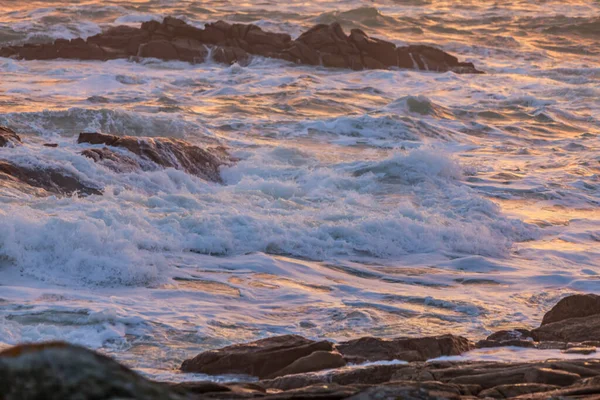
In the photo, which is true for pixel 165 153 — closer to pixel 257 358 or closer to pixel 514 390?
pixel 257 358

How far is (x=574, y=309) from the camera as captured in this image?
6750 mm

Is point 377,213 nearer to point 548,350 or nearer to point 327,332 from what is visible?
point 327,332

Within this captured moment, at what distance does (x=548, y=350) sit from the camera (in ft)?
18.7

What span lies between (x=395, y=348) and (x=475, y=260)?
3740 mm

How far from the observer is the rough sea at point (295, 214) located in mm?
6879

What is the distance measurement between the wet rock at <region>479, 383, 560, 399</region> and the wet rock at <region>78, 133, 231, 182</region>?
7.88 metres

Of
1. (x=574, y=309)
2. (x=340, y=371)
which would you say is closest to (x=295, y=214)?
(x=574, y=309)

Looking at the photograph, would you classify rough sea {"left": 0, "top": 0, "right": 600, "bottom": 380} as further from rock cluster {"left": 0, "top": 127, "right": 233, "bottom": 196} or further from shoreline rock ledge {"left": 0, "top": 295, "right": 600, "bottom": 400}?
shoreline rock ledge {"left": 0, "top": 295, "right": 600, "bottom": 400}

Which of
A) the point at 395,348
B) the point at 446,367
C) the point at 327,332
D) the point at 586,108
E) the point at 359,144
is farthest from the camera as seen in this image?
the point at 586,108

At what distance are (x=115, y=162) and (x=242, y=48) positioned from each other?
51.1ft

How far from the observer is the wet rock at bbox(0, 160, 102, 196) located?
395 inches

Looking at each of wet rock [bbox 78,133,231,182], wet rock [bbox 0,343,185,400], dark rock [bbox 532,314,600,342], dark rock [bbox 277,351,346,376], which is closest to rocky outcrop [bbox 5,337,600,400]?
wet rock [bbox 0,343,185,400]

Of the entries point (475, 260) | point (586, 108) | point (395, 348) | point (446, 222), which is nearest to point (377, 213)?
point (446, 222)

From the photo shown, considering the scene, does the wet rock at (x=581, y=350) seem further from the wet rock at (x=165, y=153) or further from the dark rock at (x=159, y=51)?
the dark rock at (x=159, y=51)
